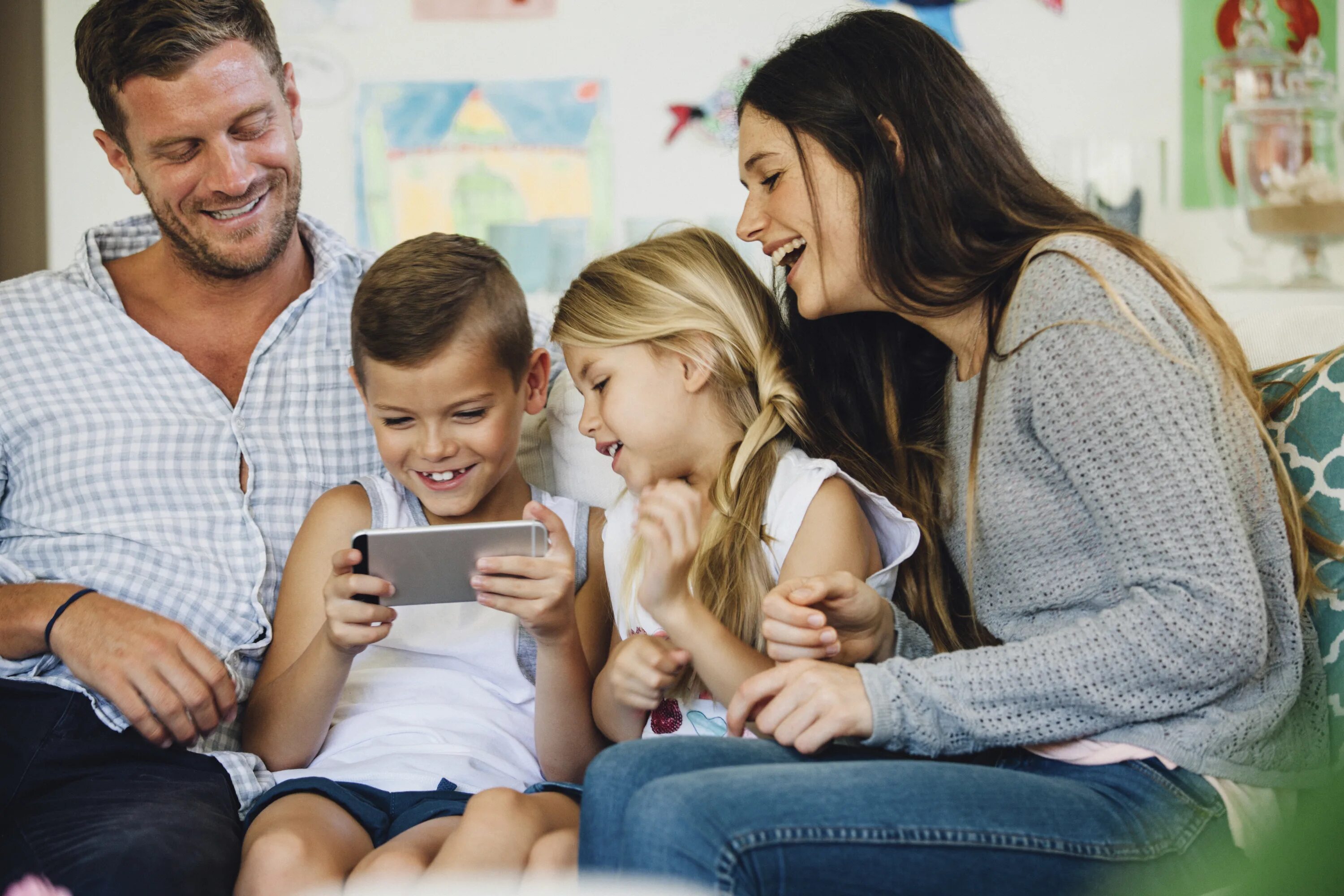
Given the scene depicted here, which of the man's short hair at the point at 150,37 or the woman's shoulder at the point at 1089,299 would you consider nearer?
the woman's shoulder at the point at 1089,299

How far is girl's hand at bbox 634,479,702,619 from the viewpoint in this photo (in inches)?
42.5

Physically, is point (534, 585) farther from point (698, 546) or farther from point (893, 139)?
point (893, 139)

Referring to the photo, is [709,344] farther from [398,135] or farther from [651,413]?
[398,135]

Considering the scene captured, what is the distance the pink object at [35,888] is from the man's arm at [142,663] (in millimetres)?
199

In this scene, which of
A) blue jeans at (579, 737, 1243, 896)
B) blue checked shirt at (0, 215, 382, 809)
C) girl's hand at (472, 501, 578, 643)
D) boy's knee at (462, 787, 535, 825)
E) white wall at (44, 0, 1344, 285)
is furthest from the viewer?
white wall at (44, 0, 1344, 285)

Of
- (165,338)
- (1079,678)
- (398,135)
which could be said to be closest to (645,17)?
(398,135)

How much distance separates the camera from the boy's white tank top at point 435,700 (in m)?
1.25

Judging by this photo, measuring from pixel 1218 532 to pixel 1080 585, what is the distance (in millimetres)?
152

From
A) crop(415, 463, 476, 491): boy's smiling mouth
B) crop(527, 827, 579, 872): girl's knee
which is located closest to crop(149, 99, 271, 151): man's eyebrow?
crop(415, 463, 476, 491): boy's smiling mouth

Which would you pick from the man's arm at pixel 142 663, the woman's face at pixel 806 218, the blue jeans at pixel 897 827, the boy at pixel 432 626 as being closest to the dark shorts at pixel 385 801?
the boy at pixel 432 626

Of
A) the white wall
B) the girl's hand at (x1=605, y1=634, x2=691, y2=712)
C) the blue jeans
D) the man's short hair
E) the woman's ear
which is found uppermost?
the white wall

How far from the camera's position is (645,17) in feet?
8.63

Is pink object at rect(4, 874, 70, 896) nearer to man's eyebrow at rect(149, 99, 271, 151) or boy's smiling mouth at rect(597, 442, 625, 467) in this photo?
boy's smiling mouth at rect(597, 442, 625, 467)

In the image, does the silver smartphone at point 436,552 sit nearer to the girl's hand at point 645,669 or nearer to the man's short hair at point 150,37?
the girl's hand at point 645,669
